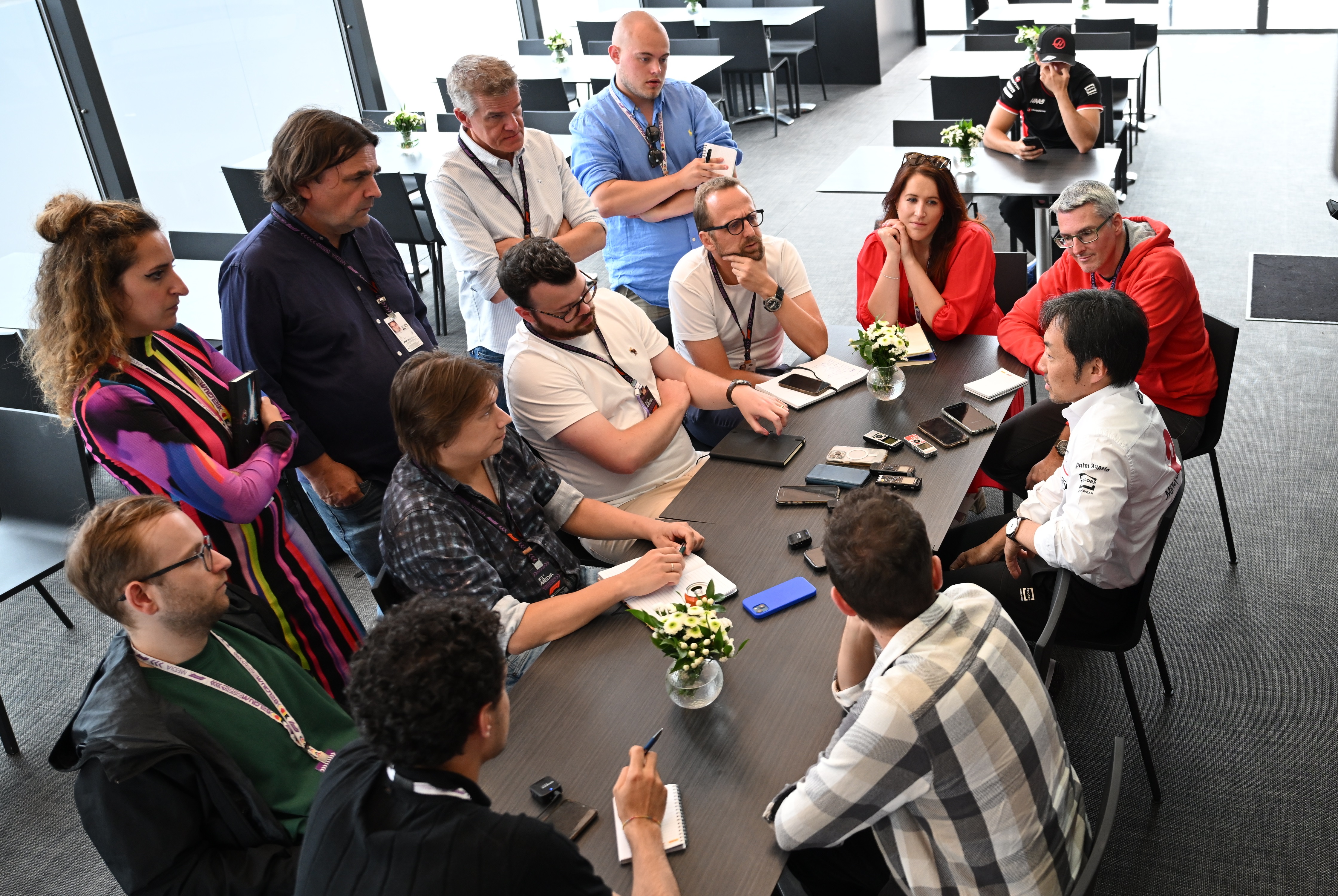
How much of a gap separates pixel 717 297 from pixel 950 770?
6.79 ft

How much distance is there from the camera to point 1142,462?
2.21 meters

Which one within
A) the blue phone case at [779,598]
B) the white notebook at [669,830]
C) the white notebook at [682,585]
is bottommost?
the white notebook at [669,830]

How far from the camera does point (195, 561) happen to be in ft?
6.01

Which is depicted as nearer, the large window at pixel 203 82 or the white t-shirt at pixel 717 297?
the white t-shirt at pixel 717 297

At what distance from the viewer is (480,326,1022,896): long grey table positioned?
161 centimetres

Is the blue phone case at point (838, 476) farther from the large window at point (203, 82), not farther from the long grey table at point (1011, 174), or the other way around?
the large window at point (203, 82)

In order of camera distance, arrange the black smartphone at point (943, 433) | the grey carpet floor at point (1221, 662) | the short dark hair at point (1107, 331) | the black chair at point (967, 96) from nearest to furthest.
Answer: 1. the short dark hair at point (1107, 331)
2. the grey carpet floor at point (1221, 662)
3. the black smartphone at point (943, 433)
4. the black chair at point (967, 96)

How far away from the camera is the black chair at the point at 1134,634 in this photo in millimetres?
2051

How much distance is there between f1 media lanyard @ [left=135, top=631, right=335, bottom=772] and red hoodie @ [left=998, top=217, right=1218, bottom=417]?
2.22 metres

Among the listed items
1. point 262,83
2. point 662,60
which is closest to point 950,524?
point 662,60

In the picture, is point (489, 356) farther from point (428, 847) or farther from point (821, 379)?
point (428, 847)

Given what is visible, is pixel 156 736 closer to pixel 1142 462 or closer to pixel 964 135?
pixel 1142 462

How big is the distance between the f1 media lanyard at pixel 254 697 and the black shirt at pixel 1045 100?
185 inches

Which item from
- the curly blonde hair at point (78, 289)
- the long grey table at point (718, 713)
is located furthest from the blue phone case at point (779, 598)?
the curly blonde hair at point (78, 289)
